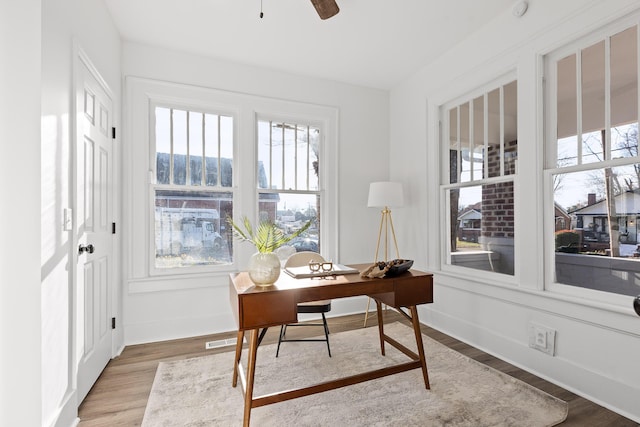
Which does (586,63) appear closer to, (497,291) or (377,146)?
(497,291)

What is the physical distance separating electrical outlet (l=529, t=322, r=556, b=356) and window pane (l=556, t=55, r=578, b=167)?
124 cm

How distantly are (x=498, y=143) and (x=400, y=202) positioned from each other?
1.10 meters

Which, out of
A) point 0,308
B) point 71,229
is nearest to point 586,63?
point 71,229

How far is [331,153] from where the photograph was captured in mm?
4012

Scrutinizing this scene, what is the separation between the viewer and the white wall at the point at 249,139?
10.3 feet

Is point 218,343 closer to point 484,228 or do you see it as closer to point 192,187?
point 192,187

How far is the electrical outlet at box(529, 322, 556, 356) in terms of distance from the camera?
92.9 inches

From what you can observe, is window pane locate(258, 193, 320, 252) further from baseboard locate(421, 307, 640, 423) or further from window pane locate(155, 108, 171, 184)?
baseboard locate(421, 307, 640, 423)

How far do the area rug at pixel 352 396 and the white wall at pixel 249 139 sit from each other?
681 mm

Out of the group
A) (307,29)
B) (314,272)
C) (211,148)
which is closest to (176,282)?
(211,148)

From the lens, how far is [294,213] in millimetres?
3914

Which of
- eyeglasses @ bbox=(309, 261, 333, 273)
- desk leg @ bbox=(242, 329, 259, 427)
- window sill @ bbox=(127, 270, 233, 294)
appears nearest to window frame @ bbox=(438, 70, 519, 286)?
eyeglasses @ bbox=(309, 261, 333, 273)

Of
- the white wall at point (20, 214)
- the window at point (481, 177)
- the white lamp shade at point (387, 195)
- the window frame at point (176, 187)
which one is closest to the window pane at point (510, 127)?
the window at point (481, 177)

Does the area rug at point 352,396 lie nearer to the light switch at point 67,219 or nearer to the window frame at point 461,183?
the window frame at point 461,183
